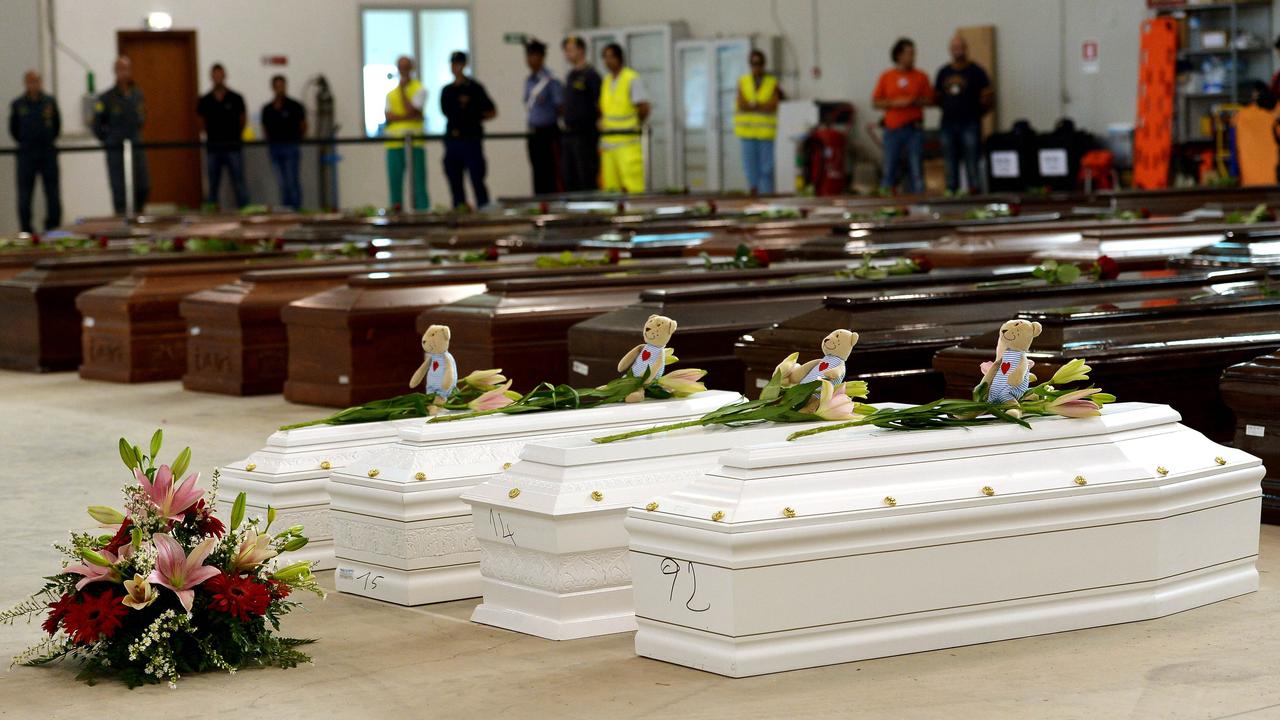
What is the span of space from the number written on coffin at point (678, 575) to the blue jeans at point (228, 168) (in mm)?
15357

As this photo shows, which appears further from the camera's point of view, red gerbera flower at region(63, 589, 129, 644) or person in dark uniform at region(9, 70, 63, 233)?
person in dark uniform at region(9, 70, 63, 233)

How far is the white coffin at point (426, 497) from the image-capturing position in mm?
3877

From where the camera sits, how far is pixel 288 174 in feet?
60.8

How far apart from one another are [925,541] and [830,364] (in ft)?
1.82

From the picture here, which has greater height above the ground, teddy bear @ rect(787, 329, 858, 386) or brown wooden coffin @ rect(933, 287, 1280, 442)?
teddy bear @ rect(787, 329, 858, 386)

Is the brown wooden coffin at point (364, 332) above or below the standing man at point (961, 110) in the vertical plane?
below

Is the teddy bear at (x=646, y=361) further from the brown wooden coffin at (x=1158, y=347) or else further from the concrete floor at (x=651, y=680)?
the brown wooden coffin at (x=1158, y=347)

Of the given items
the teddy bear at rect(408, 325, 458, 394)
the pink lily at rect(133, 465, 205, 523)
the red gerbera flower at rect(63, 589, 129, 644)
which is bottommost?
the red gerbera flower at rect(63, 589, 129, 644)

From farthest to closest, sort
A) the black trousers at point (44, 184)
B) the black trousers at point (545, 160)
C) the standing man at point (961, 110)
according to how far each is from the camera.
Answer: the black trousers at point (545, 160)
the black trousers at point (44, 184)
the standing man at point (961, 110)

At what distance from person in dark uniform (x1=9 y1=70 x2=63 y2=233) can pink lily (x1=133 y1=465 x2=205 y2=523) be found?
13.2 m

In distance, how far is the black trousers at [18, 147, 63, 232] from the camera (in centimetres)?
1641

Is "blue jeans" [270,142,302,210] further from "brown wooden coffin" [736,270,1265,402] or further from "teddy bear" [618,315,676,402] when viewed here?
"teddy bear" [618,315,676,402]

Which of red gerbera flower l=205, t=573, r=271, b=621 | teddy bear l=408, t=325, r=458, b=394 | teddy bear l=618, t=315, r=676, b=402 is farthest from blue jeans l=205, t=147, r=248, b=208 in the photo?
red gerbera flower l=205, t=573, r=271, b=621

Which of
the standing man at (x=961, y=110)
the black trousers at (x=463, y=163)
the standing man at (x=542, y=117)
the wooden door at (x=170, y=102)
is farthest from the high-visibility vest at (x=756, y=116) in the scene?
the wooden door at (x=170, y=102)
